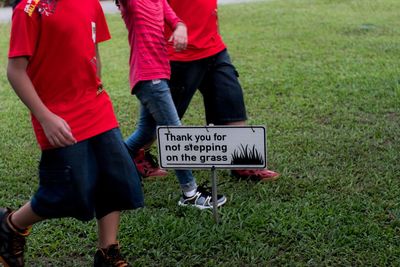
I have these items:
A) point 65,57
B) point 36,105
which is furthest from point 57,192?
point 65,57

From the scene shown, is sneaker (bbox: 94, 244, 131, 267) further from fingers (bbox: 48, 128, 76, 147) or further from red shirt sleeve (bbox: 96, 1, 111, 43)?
red shirt sleeve (bbox: 96, 1, 111, 43)

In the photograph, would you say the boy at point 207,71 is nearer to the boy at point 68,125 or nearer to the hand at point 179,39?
the hand at point 179,39

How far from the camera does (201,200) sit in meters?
3.55

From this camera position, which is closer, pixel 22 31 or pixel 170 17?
pixel 22 31

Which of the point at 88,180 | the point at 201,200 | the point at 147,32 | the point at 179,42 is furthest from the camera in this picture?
the point at 201,200

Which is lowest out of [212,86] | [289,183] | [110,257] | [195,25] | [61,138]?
[289,183]

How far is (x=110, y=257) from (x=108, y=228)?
128 millimetres

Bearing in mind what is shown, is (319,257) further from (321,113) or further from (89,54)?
(321,113)

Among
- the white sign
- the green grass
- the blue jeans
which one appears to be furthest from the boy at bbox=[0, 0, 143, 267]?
the blue jeans

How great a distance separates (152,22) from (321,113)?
2367 mm

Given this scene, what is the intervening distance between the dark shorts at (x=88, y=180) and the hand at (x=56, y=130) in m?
0.12

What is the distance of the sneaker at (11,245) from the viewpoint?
9.18 ft

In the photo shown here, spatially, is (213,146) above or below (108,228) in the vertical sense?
above

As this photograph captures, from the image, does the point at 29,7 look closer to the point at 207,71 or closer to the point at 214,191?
the point at 214,191
